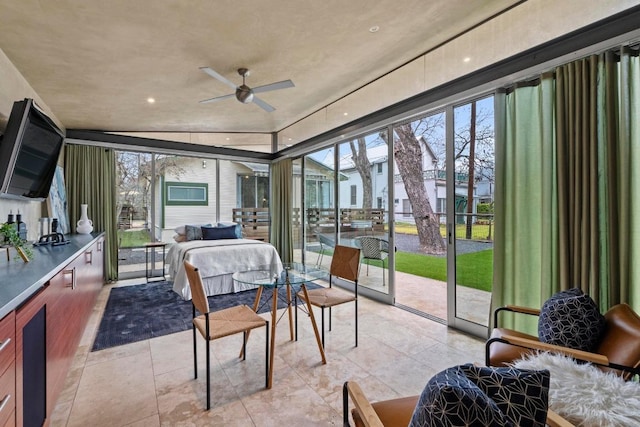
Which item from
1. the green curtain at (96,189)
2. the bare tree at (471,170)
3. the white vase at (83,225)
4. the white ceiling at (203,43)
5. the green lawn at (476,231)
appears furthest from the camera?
the green curtain at (96,189)

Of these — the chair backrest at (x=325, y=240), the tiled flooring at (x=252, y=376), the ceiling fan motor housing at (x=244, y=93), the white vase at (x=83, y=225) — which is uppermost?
the ceiling fan motor housing at (x=244, y=93)

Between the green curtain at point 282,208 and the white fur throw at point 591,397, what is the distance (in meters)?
5.08

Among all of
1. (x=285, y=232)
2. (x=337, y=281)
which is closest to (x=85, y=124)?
(x=285, y=232)

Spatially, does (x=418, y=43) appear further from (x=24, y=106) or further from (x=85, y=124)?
(x=85, y=124)

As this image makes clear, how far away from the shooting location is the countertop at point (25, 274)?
45.6 inches

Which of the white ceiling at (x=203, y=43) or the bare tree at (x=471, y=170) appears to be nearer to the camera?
the white ceiling at (x=203, y=43)

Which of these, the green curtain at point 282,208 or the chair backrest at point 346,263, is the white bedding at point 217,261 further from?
the green curtain at point 282,208

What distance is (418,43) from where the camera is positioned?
2850 millimetres

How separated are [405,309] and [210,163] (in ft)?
15.2

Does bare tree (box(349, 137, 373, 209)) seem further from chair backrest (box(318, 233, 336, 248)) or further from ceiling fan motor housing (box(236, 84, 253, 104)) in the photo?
ceiling fan motor housing (box(236, 84, 253, 104))

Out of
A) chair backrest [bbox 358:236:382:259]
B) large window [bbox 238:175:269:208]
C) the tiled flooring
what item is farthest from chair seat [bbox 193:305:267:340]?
large window [bbox 238:175:269:208]

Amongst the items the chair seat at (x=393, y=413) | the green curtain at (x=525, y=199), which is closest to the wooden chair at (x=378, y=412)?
the chair seat at (x=393, y=413)

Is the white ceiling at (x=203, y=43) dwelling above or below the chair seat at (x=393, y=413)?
above

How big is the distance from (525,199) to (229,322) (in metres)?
2.50
